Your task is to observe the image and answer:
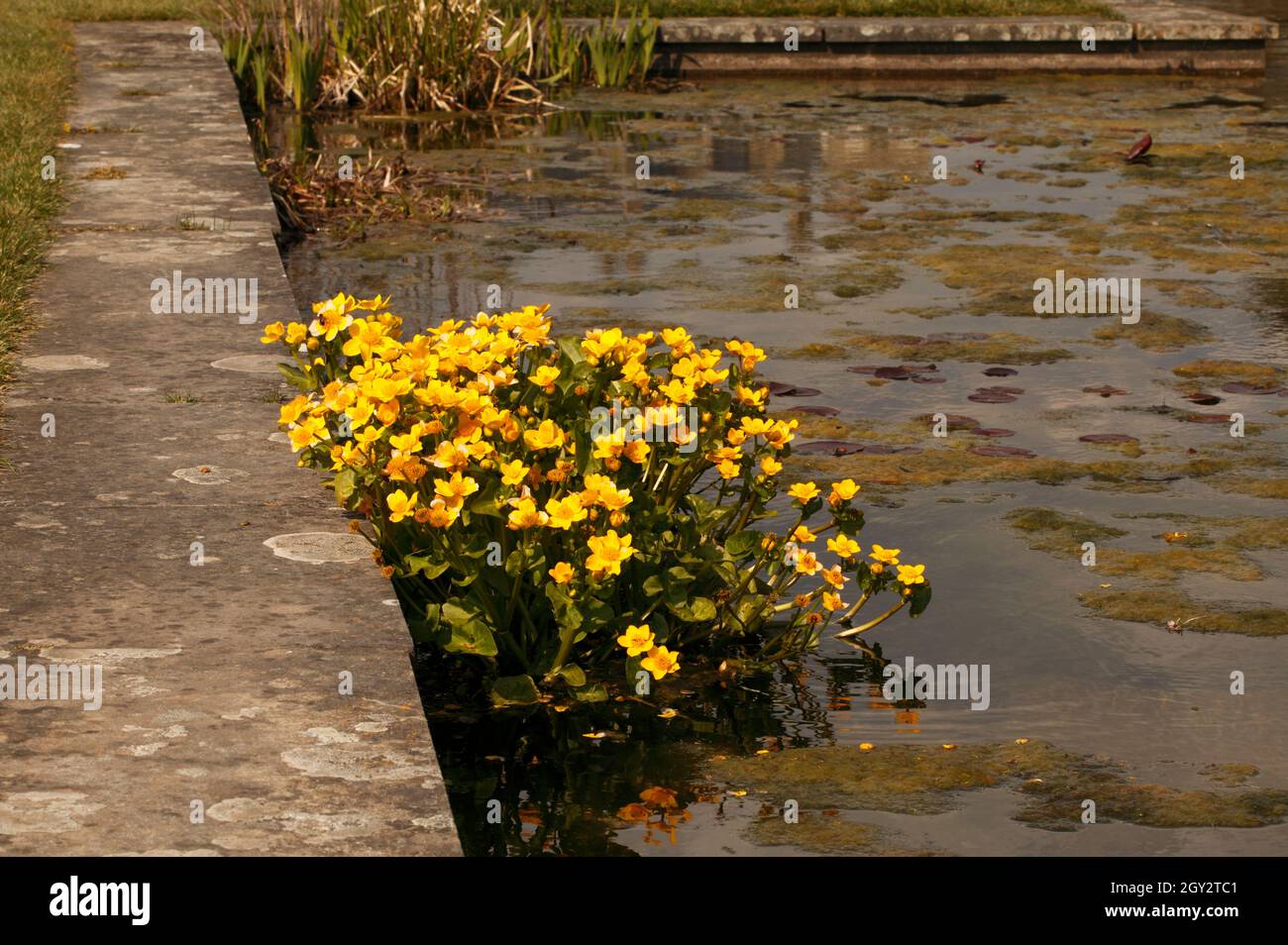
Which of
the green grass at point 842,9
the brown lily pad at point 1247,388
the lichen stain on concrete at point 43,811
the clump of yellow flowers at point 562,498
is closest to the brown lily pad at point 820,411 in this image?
Answer: the brown lily pad at point 1247,388

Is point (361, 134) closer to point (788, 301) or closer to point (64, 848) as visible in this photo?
point (788, 301)

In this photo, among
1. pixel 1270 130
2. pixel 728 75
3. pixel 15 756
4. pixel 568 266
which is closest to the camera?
pixel 15 756

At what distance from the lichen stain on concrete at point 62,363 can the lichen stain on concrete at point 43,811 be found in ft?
7.39

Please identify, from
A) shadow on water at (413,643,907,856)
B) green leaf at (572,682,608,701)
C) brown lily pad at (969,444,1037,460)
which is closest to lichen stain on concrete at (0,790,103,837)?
shadow on water at (413,643,907,856)

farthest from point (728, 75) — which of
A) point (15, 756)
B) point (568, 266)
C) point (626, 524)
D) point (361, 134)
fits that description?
point (15, 756)

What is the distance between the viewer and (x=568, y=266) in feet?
23.8

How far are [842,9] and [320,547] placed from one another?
992cm

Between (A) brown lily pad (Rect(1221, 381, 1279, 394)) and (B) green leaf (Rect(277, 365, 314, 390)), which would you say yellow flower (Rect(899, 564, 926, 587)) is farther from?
(A) brown lily pad (Rect(1221, 381, 1279, 394))

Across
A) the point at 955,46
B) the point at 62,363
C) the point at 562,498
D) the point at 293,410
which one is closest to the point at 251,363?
the point at 62,363

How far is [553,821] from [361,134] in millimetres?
7525

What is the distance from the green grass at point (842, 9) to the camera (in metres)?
12.6

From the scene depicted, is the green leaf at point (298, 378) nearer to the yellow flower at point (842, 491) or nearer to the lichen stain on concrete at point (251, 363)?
the lichen stain on concrete at point (251, 363)

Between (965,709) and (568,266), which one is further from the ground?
(568,266)

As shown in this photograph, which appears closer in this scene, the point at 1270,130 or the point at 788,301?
the point at 788,301
